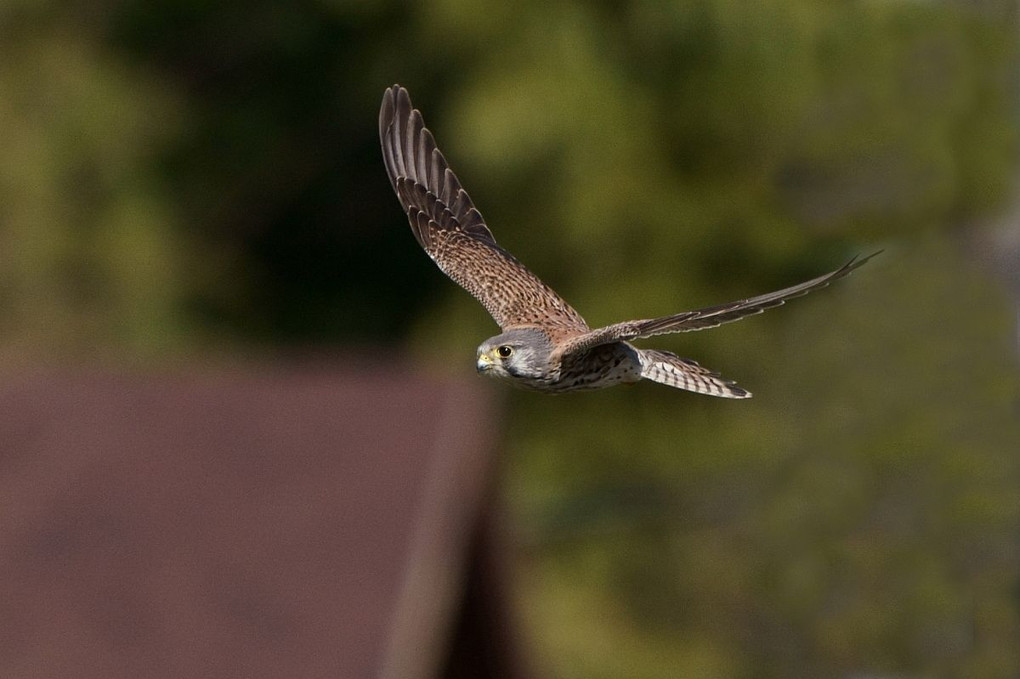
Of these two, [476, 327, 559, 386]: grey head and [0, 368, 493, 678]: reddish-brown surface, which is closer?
[476, 327, 559, 386]: grey head

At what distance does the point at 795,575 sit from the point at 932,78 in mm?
4158

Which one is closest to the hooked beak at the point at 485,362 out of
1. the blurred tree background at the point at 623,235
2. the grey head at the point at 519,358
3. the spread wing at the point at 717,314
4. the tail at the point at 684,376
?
the grey head at the point at 519,358

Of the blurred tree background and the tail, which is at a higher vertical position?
the blurred tree background

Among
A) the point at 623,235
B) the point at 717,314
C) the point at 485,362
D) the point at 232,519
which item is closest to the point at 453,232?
the point at 485,362

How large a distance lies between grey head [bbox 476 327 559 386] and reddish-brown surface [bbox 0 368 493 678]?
308 centimetres

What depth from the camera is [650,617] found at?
16469 mm

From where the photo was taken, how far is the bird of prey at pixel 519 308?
8.32 ft

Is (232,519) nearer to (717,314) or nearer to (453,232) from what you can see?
(453,232)

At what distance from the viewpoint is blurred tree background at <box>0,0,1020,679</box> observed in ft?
47.4

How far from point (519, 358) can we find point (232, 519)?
163 inches

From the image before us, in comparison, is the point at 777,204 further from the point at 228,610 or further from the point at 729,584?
the point at 228,610

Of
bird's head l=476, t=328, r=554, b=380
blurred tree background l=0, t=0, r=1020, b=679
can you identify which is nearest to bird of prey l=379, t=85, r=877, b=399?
bird's head l=476, t=328, r=554, b=380

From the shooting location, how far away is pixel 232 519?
7.04 metres

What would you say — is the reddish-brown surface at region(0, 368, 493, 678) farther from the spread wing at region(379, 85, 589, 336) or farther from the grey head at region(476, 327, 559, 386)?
the grey head at region(476, 327, 559, 386)
